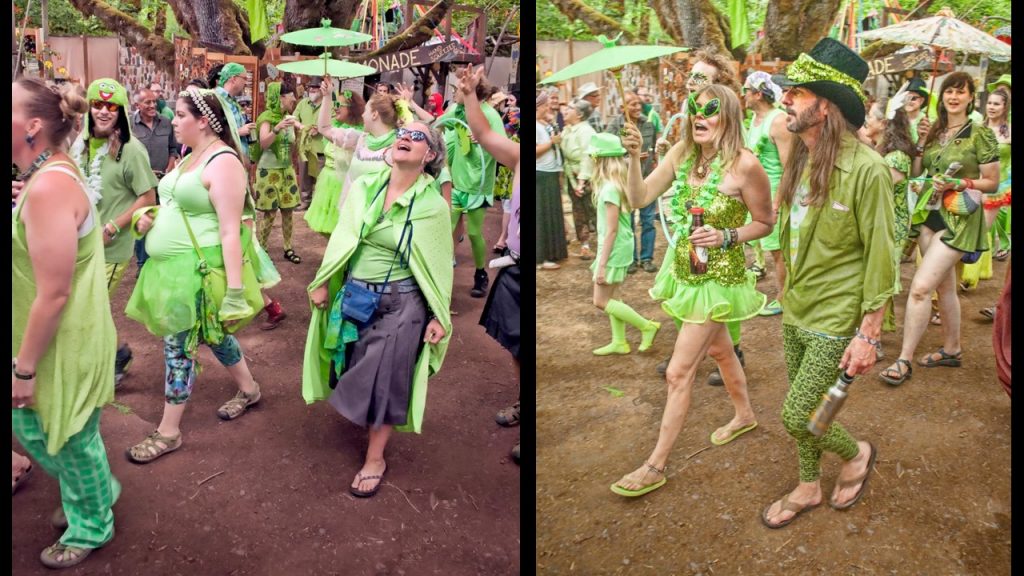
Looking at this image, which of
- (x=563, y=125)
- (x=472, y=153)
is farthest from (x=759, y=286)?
(x=472, y=153)

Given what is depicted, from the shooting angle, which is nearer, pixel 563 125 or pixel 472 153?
pixel 563 125

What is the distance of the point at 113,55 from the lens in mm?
3625

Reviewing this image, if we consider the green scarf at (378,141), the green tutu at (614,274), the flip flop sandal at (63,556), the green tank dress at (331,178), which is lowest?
the flip flop sandal at (63,556)

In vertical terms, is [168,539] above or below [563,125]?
below

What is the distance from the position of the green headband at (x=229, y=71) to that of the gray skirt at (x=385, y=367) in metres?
1.21

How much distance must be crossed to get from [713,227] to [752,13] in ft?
2.72

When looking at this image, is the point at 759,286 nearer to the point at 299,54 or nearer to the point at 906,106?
the point at 906,106

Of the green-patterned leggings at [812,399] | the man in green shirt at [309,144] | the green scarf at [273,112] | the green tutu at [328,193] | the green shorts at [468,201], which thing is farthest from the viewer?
the green shorts at [468,201]

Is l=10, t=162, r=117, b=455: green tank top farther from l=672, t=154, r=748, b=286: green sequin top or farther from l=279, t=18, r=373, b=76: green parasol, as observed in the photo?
l=672, t=154, r=748, b=286: green sequin top

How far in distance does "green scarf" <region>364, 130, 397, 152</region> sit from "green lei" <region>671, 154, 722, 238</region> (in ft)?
5.99

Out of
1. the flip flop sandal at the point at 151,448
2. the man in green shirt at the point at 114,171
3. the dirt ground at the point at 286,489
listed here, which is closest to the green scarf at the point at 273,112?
the man in green shirt at the point at 114,171

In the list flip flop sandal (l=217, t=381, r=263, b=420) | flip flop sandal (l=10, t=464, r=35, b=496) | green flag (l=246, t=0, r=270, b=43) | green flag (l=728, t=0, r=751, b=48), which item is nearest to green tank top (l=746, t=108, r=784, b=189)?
green flag (l=728, t=0, r=751, b=48)

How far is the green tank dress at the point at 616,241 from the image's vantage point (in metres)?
3.49

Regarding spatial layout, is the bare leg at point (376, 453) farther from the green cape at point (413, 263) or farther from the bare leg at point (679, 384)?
the bare leg at point (679, 384)
